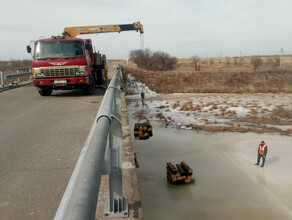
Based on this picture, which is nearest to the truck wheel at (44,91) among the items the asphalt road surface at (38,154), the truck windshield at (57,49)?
the truck windshield at (57,49)

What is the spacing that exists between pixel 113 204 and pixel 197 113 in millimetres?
16438

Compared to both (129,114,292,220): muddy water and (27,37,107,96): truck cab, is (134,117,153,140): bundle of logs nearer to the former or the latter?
(129,114,292,220): muddy water

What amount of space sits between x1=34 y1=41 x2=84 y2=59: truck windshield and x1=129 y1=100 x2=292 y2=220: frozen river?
4810 millimetres

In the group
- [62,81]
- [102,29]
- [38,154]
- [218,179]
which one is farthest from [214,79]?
[38,154]

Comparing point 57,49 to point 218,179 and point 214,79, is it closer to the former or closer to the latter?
point 218,179

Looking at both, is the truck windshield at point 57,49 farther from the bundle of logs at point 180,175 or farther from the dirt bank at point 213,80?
the dirt bank at point 213,80

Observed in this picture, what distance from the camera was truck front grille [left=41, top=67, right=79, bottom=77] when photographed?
10.1 m

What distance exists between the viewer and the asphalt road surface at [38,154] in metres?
2.85

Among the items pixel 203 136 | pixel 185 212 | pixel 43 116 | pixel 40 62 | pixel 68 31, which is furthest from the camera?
pixel 68 31

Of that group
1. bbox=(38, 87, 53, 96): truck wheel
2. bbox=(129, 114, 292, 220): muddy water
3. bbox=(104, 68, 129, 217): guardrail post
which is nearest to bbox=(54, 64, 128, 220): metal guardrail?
bbox=(104, 68, 129, 217): guardrail post

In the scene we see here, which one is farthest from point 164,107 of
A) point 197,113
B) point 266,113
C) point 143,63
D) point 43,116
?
point 143,63

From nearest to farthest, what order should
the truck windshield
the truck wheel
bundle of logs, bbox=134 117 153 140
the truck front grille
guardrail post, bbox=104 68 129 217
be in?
1. guardrail post, bbox=104 68 129 217
2. bundle of logs, bbox=134 117 153 140
3. the truck front grille
4. the truck windshield
5. the truck wheel

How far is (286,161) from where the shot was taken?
938cm

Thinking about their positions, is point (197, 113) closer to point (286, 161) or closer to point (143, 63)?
point (286, 161)
